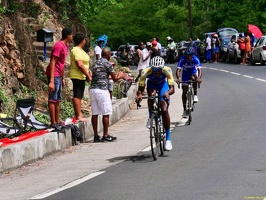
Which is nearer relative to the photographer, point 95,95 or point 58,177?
point 58,177

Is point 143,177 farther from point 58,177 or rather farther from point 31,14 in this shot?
point 31,14

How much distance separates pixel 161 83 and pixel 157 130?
93 centimetres

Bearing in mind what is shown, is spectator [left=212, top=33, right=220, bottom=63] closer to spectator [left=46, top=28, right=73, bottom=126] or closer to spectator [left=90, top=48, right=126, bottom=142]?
spectator [left=90, top=48, right=126, bottom=142]

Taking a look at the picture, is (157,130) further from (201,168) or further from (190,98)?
(190,98)

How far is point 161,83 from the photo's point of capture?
14.5 metres

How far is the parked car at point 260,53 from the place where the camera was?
43.1 m

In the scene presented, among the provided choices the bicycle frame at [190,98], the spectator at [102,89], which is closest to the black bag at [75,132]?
the spectator at [102,89]

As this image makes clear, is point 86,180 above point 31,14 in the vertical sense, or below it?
below

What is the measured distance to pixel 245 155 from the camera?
13094mm

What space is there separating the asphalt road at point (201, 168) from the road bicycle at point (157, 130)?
0.18m

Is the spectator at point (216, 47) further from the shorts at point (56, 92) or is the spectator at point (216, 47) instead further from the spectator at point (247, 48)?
the shorts at point (56, 92)

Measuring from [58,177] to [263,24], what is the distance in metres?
58.4

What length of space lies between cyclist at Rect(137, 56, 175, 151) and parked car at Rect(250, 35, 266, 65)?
94.6 ft

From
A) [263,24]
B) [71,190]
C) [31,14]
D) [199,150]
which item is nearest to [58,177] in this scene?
[71,190]
